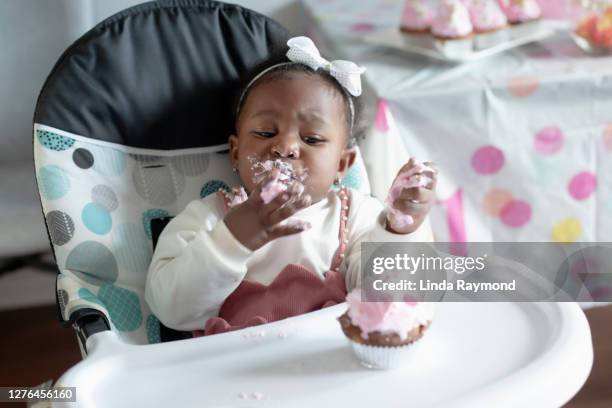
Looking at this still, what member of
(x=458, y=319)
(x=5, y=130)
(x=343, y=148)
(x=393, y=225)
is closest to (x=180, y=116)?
(x=343, y=148)

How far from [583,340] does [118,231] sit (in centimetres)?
77

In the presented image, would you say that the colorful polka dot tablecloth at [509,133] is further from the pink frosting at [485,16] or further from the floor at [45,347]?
the floor at [45,347]

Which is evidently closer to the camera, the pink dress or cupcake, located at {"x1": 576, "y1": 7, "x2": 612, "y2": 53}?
the pink dress

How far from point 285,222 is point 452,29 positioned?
0.95 metres

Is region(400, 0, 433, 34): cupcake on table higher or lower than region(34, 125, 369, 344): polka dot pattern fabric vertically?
higher

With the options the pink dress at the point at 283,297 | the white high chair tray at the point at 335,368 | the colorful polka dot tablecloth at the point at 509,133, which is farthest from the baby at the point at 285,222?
the colorful polka dot tablecloth at the point at 509,133

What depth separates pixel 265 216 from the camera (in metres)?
1.07

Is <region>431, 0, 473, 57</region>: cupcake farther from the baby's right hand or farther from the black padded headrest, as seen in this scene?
the baby's right hand

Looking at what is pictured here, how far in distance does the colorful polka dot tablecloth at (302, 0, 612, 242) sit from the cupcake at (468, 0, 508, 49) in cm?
4

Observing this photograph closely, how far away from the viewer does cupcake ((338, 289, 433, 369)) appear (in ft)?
A: 3.27

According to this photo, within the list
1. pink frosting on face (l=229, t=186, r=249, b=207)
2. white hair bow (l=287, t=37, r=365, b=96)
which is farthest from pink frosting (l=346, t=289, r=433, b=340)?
white hair bow (l=287, t=37, r=365, b=96)

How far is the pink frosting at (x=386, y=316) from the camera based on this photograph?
100 cm

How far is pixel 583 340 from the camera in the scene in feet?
3.43

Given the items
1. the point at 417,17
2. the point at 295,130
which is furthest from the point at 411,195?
the point at 417,17
